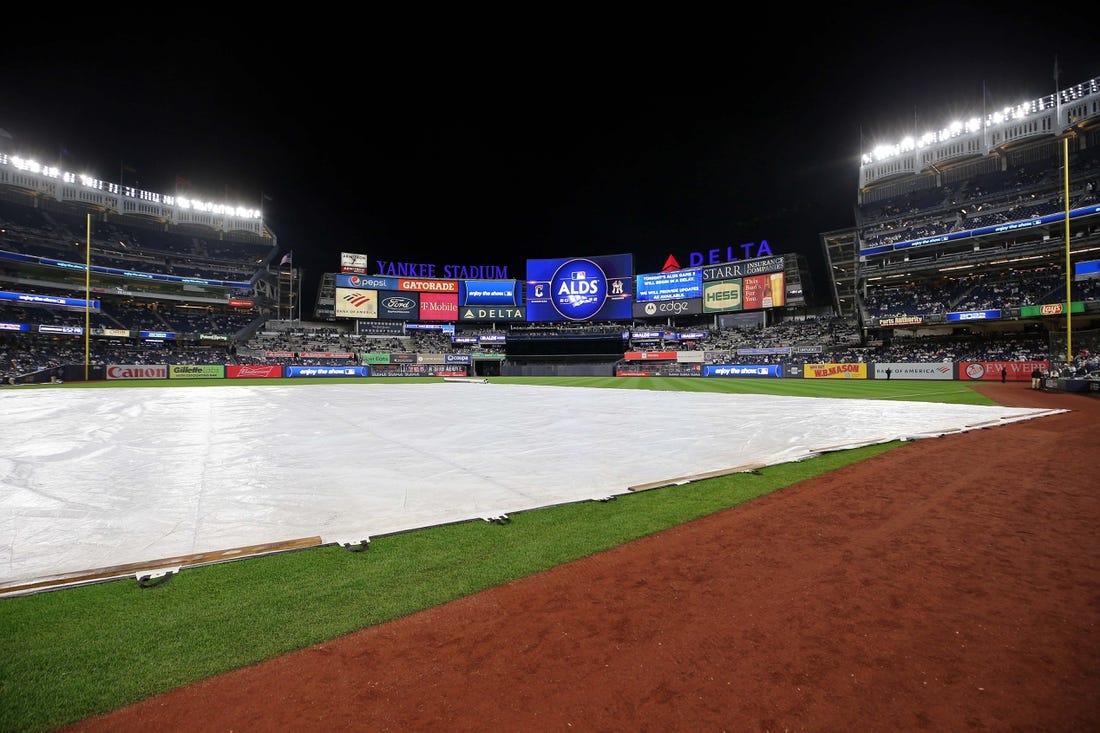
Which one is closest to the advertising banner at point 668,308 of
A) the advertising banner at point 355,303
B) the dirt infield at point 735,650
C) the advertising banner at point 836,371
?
the advertising banner at point 836,371

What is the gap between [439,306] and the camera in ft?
212

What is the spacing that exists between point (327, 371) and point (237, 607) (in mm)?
56200

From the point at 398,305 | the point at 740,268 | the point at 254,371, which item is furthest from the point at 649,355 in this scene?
the point at 254,371

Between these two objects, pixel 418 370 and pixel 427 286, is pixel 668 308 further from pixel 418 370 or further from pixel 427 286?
pixel 418 370

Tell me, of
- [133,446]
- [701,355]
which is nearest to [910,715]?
[133,446]

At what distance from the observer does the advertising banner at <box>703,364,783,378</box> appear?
43219mm

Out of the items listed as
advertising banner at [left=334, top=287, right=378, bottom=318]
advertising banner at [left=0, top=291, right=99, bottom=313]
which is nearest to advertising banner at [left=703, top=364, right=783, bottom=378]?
advertising banner at [left=334, top=287, right=378, bottom=318]

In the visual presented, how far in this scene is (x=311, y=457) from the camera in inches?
256

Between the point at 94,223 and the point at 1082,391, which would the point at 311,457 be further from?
the point at 94,223

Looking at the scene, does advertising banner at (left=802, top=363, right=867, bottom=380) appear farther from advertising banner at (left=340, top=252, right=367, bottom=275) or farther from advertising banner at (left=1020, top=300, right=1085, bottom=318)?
advertising banner at (left=340, top=252, right=367, bottom=275)

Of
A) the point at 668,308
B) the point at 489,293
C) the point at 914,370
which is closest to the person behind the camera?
the point at 914,370

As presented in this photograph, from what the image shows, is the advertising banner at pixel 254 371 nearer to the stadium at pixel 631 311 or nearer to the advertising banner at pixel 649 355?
the stadium at pixel 631 311

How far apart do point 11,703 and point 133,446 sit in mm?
7232

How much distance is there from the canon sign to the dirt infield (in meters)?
53.9
